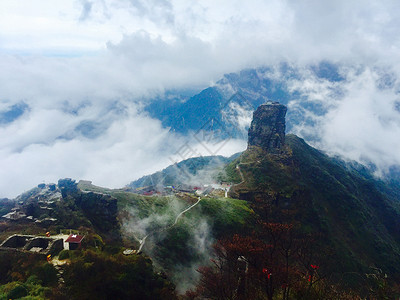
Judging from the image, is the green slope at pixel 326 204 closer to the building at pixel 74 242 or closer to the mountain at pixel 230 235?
the mountain at pixel 230 235

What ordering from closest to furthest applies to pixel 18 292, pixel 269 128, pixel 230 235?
pixel 18 292 → pixel 230 235 → pixel 269 128

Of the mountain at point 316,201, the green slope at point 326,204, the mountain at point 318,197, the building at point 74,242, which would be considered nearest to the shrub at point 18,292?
the building at point 74,242

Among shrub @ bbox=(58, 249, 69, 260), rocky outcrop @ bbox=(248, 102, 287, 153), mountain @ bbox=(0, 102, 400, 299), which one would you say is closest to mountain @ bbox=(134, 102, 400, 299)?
rocky outcrop @ bbox=(248, 102, 287, 153)

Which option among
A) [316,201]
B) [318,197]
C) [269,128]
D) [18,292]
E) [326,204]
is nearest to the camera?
[18,292]

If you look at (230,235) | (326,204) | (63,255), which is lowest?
(63,255)

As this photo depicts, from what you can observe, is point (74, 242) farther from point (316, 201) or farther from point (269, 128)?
point (269, 128)

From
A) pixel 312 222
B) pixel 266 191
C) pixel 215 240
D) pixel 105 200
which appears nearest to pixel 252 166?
pixel 266 191

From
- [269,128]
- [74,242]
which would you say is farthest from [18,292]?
→ [269,128]

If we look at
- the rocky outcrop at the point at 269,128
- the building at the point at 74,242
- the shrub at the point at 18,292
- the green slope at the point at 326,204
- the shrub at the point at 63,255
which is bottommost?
the shrub at the point at 18,292

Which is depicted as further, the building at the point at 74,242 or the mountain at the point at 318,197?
the mountain at the point at 318,197

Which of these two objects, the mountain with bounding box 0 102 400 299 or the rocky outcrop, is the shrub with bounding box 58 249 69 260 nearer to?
the mountain with bounding box 0 102 400 299
